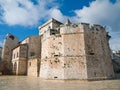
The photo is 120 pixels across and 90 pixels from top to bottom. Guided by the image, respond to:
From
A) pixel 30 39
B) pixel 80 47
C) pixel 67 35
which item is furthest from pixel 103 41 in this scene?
pixel 30 39

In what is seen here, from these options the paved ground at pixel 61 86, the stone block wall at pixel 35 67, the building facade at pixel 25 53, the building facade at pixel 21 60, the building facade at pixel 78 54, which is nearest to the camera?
the paved ground at pixel 61 86

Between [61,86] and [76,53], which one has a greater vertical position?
[76,53]

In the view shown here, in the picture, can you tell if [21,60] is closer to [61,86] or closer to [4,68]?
[4,68]

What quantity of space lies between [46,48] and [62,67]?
4188 mm

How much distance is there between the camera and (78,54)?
16500 mm

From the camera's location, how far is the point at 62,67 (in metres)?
16.3

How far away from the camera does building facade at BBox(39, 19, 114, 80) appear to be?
1607cm

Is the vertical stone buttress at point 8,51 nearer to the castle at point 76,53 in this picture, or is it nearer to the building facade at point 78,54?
the castle at point 76,53

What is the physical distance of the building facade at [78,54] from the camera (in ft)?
52.7

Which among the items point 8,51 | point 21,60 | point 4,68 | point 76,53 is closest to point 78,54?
point 76,53

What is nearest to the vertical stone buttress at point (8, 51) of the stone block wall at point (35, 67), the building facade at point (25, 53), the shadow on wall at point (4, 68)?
the shadow on wall at point (4, 68)

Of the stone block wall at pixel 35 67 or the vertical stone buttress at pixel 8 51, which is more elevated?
the vertical stone buttress at pixel 8 51

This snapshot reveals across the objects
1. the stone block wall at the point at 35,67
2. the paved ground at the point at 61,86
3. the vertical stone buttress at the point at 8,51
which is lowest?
the paved ground at the point at 61,86

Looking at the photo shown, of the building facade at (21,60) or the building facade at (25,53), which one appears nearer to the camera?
the building facade at (21,60)
